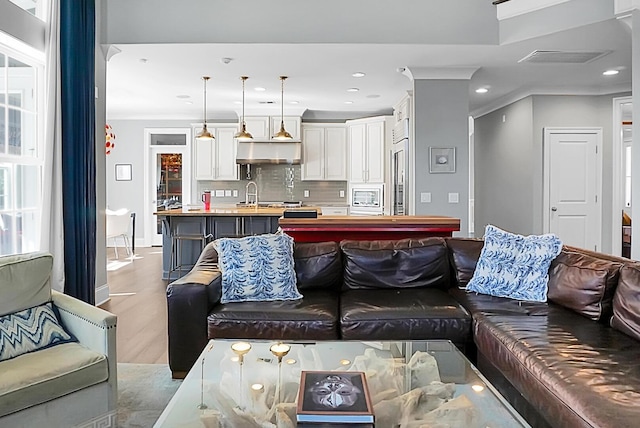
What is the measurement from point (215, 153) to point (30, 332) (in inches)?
279

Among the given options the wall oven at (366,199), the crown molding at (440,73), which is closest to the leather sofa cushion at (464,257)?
the crown molding at (440,73)

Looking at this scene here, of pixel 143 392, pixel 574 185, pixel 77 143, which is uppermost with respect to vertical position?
pixel 77 143

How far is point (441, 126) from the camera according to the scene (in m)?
5.97

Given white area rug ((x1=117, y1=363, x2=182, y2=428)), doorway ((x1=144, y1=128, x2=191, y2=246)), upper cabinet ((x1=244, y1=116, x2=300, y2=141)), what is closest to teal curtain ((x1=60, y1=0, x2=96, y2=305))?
white area rug ((x1=117, y1=363, x2=182, y2=428))

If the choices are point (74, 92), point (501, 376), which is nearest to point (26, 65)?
point (74, 92)

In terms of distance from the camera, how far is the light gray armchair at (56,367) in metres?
1.96

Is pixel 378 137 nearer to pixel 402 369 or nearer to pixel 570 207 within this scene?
pixel 570 207

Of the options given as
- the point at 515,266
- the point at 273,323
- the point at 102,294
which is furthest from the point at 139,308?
the point at 515,266

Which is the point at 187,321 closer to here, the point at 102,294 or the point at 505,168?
the point at 102,294

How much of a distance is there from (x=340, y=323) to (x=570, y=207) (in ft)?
18.1

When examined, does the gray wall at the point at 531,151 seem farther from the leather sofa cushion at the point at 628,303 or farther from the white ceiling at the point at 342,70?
the leather sofa cushion at the point at 628,303

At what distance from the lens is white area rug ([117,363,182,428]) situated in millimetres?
2500

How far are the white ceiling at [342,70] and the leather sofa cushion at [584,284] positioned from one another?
261 cm

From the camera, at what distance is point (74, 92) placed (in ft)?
13.4
